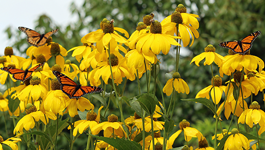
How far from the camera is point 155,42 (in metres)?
0.63

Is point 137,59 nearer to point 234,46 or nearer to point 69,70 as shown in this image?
point 234,46

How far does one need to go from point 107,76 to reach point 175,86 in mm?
201

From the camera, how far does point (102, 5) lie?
293 centimetres

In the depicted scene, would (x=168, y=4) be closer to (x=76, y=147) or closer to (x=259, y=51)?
(x=259, y=51)

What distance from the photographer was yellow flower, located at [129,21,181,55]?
62 centimetres

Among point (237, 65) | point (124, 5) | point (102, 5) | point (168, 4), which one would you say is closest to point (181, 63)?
point (168, 4)

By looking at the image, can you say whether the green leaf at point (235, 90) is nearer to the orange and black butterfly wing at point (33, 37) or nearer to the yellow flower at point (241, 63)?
the yellow flower at point (241, 63)

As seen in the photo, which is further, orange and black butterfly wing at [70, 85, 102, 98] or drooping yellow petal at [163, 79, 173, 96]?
drooping yellow petal at [163, 79, 173, 96]

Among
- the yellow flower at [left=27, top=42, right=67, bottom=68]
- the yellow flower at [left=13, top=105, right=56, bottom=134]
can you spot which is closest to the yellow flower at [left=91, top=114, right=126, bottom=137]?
the yellow flower at [left=13, top=105, right=56, bottom=134]

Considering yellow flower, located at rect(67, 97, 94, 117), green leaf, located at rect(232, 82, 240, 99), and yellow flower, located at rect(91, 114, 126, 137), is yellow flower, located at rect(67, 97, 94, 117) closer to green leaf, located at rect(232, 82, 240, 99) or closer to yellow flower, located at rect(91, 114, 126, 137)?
yellow flower, located at rect(91, 114, 126, 137)

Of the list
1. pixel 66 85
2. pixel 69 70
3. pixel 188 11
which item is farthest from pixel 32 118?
pixel 188 11

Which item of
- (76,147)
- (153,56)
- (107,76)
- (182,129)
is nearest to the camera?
(153,56)

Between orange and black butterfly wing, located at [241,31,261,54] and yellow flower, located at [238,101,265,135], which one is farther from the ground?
orange and black butterfly wing, located at [241,31,261,54]

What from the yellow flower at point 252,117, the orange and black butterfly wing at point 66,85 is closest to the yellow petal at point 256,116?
the yellow flower at point 252,117
